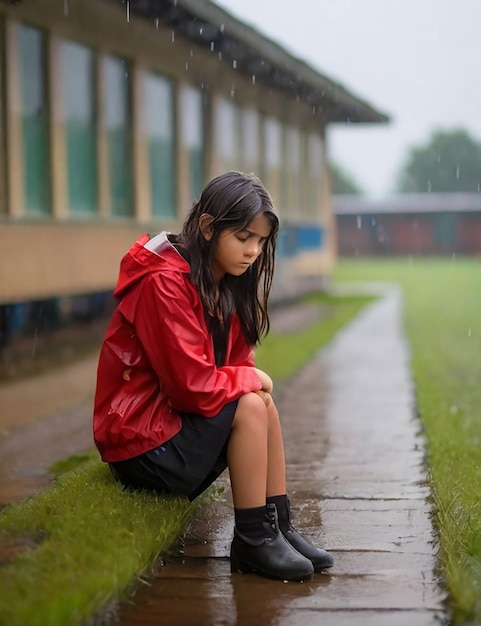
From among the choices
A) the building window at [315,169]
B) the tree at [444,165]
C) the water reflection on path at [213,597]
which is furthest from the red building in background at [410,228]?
the water reflection on path at [213,597]

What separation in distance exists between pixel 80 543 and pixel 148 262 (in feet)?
3.26

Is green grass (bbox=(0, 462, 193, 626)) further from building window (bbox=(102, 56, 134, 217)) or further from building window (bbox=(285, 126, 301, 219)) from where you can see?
building window (bbox=(285, 126, 301, 219))

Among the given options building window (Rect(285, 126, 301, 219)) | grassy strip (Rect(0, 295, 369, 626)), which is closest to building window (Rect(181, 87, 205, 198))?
building window (Rect(285, 126, 301, 219))

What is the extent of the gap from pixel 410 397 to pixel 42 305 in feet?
18.0

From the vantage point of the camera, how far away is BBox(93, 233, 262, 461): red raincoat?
12.0ft

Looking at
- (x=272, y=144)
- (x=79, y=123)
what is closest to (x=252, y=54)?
(x=79, y=123)

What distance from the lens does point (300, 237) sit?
21312 millimetres

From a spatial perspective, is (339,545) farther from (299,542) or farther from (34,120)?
(34,120)

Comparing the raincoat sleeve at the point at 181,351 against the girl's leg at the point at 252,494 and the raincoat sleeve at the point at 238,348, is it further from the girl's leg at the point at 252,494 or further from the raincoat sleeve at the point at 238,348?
the raincoat sleeve at the point at 238,348

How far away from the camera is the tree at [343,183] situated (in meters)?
114

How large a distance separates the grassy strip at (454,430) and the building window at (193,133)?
3.62 metres

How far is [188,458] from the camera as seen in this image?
377 centimetres

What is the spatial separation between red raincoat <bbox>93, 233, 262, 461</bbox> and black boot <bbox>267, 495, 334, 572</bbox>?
0.42 metres

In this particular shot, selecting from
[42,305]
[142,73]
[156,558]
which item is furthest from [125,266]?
[142,73]
